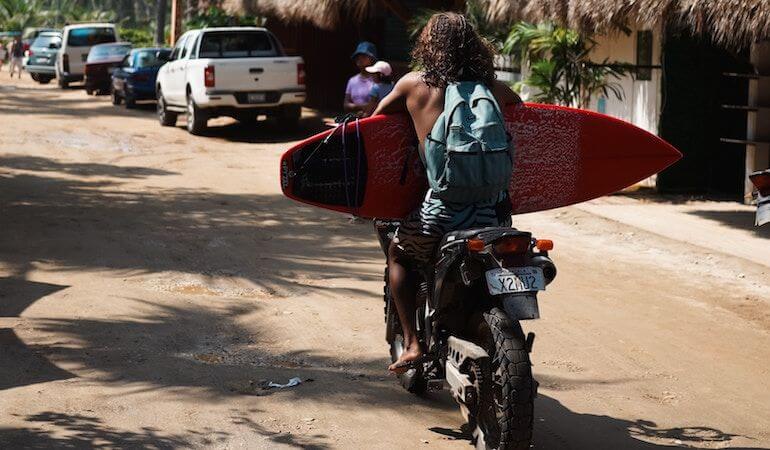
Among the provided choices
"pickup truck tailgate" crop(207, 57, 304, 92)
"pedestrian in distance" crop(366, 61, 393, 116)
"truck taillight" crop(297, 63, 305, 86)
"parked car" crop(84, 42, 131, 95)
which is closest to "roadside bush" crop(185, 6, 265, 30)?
"parked car" crop(84, 42, 131, 95)

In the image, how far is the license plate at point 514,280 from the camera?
4848 millimetres

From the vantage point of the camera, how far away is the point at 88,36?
117 ft

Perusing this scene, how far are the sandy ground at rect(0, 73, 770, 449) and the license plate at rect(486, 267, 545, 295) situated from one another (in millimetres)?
925

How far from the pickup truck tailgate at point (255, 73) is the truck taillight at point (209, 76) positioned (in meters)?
0.05

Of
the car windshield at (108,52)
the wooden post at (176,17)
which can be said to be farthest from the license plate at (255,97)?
the wooden post at (176,17)

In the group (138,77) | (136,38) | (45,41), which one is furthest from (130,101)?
(136,38)

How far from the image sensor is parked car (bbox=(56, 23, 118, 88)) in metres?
35.2

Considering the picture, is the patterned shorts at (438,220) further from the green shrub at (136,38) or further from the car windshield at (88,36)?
the green shrub at (136,38)

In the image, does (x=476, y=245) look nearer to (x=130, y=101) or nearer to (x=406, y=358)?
(x=406, y=358)

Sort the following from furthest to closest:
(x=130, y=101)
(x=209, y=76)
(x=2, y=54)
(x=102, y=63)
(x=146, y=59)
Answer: (x=2, y=54), (x=102, y=63), (x=146, y=59), (x=130, y=101), (x=209, y=76)

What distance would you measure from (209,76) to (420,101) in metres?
15.1

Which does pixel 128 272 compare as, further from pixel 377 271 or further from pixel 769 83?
pixel 769 83

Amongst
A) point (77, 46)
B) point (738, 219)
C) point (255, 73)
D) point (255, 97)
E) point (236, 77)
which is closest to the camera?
point (738, 219)

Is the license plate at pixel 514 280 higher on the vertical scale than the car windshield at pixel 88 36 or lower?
lower
